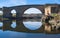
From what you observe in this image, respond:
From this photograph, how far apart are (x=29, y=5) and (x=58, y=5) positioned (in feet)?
0.98

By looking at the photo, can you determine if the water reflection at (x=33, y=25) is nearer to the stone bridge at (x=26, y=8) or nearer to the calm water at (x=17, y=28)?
the calm water at (x=17, y=28)

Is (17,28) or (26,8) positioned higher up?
(26,8)

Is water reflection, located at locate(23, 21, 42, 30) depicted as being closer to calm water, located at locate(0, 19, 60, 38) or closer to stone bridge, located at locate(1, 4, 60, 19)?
calm water, located at locate(0, 19, 60, 38)

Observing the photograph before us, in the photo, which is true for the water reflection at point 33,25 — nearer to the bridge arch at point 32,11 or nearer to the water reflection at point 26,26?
the water reflection at point 26,26

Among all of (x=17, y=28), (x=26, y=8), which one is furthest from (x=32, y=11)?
(x=17, y=28)

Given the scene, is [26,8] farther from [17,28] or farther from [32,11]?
[17,28]

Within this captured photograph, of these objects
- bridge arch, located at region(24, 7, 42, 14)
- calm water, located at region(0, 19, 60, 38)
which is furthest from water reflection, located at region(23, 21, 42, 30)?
bridge arch, located at region(24, 7, 42, 14)

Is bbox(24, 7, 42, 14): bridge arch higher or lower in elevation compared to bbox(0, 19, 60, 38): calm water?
higher

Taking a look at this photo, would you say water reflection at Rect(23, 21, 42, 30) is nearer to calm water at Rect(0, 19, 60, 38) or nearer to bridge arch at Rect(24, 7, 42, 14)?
calm water at Rect(0, 19, 60, 38)

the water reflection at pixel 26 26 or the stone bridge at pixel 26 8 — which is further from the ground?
the stone bridge at pixel 26 8

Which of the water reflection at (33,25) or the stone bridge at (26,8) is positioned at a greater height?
the stone bridge at (26,8)

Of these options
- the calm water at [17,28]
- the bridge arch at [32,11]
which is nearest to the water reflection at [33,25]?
the calm water at [17,28]

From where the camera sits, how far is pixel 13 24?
1354mm

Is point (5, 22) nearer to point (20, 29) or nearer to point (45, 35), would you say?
point (20, 29)
